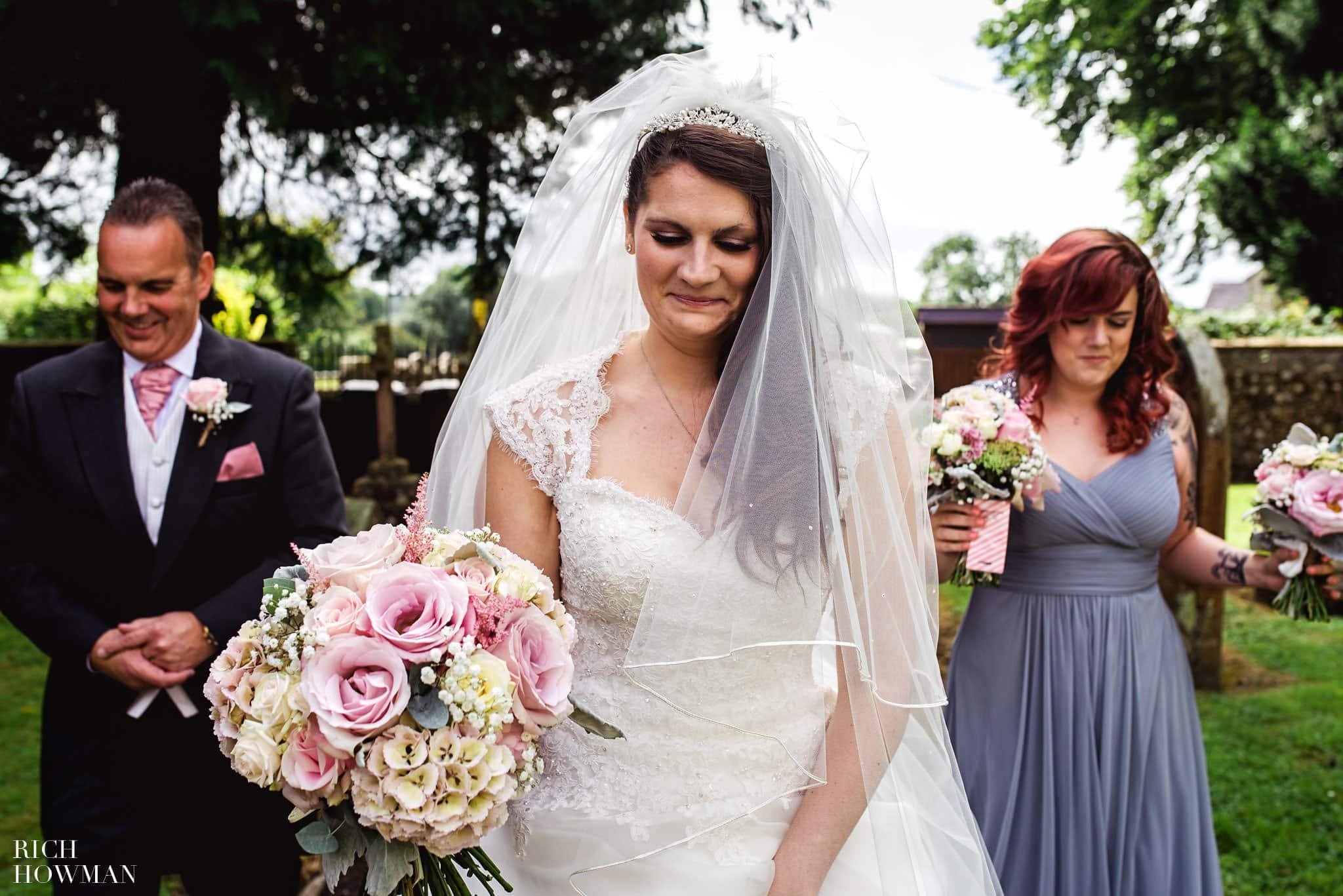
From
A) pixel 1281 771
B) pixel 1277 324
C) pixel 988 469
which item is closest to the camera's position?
pixel 988 469

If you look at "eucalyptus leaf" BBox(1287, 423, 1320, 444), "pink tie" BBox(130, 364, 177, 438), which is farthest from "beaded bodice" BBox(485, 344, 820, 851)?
"eucalyptus leaf" BBox(1287, 423, 1320, 444)

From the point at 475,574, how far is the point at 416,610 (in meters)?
0.13

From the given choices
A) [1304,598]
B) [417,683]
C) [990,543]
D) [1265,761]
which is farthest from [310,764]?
[1265,761]

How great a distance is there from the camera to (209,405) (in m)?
3.25

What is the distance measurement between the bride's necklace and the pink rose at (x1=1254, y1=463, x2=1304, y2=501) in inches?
85.5

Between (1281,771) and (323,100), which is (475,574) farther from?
(323,100)

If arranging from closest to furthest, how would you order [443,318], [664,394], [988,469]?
[664,394], [988,469], [443,318]

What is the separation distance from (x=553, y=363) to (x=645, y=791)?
1054 millimetres

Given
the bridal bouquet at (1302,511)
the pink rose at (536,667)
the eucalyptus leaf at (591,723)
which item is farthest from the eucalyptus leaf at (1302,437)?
the pink rose at (536,667)

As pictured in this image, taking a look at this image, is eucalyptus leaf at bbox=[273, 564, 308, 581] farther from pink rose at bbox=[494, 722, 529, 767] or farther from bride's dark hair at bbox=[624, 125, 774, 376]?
bride's dark hair at bbox=[624, 125, 774, 376]

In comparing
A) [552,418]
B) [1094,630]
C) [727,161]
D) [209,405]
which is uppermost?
[727,161]

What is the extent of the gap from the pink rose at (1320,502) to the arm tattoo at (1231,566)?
25 centimetres

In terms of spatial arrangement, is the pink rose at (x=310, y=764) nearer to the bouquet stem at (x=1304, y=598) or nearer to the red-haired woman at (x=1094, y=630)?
the red-haired woman at (x=1094, y=630)

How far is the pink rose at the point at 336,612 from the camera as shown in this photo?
1663 millimetres
